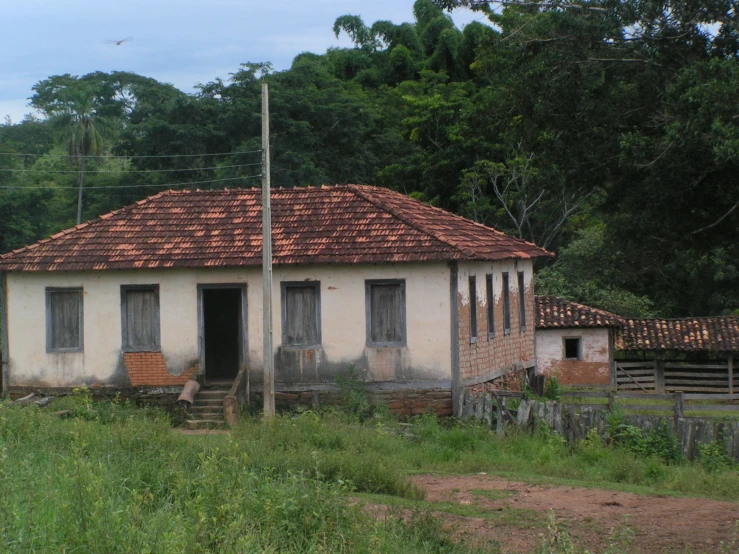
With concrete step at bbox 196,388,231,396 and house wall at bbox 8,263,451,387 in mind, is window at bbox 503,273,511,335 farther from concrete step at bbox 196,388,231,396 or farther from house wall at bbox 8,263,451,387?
concrete step at bbox 196,388,231,396

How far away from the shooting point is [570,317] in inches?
1120

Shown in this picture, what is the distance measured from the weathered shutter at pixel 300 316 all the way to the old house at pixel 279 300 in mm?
25

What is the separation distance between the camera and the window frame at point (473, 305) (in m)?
20.0

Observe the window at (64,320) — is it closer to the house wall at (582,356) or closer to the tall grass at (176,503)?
the tall grass at (176,503)

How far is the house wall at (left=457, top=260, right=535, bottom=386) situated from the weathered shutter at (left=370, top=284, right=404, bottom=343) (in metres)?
1.25

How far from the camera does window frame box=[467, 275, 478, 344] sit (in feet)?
65.6

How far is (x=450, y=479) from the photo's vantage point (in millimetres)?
12992

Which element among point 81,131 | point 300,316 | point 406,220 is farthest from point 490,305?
point 81,131

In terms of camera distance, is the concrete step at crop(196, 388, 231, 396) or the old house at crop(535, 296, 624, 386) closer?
the concrete step at crop(196, 388, 231, 396)

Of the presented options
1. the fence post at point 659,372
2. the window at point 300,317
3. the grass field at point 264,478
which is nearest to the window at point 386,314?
the window at point 300,317

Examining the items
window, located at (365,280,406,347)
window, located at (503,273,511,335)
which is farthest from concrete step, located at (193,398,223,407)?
window, located at (503,273,511,335)

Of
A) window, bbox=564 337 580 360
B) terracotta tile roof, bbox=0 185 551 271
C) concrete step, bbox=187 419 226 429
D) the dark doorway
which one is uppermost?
terracotta tile roof, bbox=0 185 551 271

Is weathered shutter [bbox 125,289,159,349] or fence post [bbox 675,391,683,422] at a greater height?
weathered shutter [bbox 125,289,159,349]

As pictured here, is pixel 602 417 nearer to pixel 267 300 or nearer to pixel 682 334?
pixel 267 300
